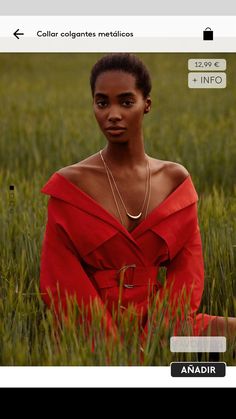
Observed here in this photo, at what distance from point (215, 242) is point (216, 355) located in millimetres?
554

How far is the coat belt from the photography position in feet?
6.53

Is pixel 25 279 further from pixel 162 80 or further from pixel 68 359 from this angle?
pixel 162 80

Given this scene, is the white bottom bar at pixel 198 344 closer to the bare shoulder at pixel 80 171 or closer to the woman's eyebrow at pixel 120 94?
→ the bare shoulder at pixel 80 171

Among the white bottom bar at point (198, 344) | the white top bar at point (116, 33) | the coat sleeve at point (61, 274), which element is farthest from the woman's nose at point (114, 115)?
the white bottom bar at point (198, 344)

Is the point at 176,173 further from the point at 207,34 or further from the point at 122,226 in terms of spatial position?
the point at 207,34

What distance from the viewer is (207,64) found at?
2.00 m

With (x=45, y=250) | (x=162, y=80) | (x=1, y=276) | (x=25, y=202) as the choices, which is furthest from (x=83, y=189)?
(x=162, y=80)

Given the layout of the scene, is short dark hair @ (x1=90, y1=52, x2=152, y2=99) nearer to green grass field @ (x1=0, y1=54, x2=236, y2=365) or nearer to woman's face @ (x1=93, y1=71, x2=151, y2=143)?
woman's face @ (x1=93, y1=71, x2=151, y2=143)

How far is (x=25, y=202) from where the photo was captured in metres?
2.66

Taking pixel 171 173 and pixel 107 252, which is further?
pixel 171 173

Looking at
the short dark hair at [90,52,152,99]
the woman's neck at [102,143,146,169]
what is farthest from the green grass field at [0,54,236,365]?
the woman's neck at [102,143,146,169]

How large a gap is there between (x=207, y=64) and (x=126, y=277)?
578 millimetres

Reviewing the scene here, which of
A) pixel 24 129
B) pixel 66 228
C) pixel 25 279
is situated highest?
pixel 24 129

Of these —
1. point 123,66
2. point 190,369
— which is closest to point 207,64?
point 123,66
